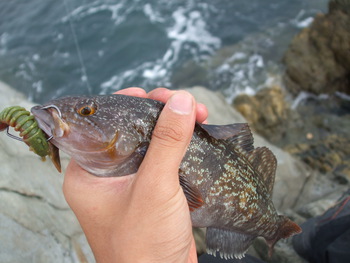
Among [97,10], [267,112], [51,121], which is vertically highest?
[51,121]

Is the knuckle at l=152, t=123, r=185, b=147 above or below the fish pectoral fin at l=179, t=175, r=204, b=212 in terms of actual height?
above

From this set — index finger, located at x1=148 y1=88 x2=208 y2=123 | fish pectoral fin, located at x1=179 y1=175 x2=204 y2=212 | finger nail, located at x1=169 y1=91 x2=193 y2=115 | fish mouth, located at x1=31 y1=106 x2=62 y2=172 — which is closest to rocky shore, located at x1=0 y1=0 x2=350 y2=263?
fish mouth, located at x1=31 y1=106 x2=62 y2=172

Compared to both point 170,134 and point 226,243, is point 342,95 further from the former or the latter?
point 170,134

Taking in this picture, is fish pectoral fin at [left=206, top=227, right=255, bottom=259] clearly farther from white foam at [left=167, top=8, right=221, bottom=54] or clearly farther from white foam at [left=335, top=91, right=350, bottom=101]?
white foam at [left=167, top=8, right=221, bottom=54]

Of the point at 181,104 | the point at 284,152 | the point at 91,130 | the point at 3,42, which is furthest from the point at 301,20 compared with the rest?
the point at 91,130

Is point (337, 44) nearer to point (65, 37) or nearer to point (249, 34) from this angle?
point (249, 34)

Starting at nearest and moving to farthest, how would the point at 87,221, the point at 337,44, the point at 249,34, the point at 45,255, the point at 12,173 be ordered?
the point at 87,221
the point at 45,255
the point at 12,173
the point at 337,44
the point at 249,34

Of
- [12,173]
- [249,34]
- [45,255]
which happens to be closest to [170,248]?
[45,255]
